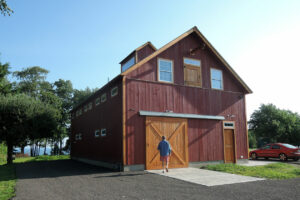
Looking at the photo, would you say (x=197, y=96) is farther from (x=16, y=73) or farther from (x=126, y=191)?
(x=16, y=73)

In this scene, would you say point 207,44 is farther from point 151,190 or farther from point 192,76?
point 151,190

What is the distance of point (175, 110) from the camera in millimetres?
14344

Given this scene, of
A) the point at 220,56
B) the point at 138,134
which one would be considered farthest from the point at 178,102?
the point at 220,56

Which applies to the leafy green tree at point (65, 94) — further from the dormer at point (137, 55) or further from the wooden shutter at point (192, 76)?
the wooden shutter at point (192, 76)

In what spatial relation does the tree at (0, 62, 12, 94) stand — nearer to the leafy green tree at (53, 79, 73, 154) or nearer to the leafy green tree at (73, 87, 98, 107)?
the leafy green tree at (53, 79, 73, 154)

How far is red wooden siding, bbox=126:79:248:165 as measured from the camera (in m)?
12.9

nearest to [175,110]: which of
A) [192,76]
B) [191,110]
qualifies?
[191,110]

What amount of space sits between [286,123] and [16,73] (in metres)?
46.2

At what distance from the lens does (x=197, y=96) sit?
1541 centimetres

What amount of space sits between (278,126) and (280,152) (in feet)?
91.5

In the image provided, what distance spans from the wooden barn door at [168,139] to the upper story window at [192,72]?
255cm

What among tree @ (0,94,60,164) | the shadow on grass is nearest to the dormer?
tree @ (0,94,60,164)

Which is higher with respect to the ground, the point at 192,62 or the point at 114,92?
the point at 192,62

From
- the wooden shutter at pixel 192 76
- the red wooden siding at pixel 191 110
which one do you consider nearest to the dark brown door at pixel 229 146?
the red wooden siding at pixel 191 110
